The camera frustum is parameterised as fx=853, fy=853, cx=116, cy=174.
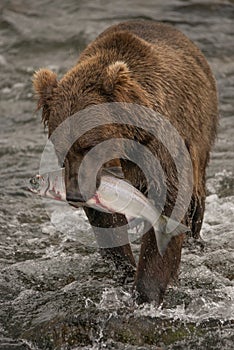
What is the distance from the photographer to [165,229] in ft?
18.7

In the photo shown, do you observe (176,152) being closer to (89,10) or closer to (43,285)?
(43,285)

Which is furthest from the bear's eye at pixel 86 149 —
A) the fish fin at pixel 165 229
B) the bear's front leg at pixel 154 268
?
the bear's front leg at pixel 154 268

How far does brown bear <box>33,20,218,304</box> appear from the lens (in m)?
5.59

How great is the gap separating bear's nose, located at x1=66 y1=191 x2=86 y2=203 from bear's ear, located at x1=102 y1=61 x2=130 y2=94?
78cm

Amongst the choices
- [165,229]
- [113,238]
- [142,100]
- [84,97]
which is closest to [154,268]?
[165,229]

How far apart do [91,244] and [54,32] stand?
229 inches

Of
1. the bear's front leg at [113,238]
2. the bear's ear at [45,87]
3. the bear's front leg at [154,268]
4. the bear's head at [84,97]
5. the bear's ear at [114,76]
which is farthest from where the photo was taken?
the bear's front leg at [113,238]

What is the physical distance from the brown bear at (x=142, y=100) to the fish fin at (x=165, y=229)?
0.19 metres

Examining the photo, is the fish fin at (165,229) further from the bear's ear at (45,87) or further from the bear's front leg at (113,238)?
the bear's ear at (45,87)

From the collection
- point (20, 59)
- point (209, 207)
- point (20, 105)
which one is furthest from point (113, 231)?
point (20, 59)

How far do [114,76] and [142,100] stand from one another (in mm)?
295

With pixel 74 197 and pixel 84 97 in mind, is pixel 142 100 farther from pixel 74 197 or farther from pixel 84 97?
pixel 74 197

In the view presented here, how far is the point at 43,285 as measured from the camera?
6.57m

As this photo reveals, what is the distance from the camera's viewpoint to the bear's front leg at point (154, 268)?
19.5 ft
